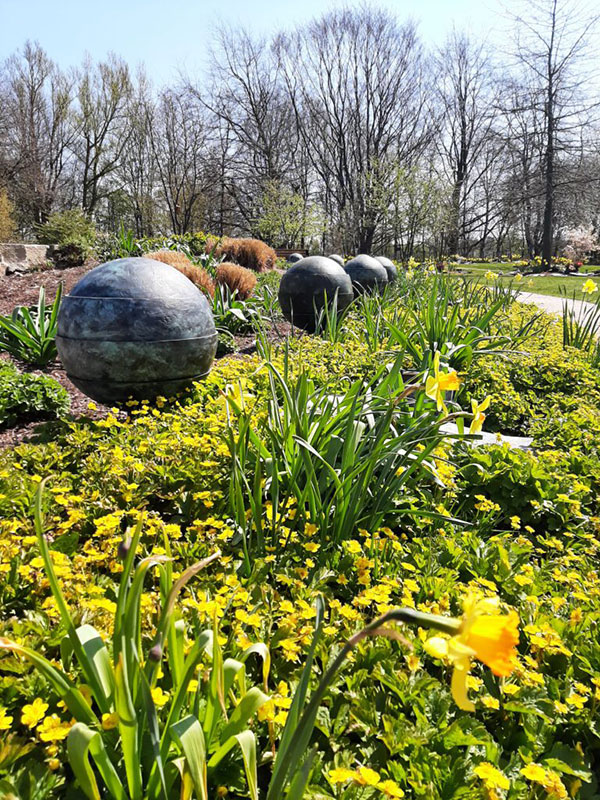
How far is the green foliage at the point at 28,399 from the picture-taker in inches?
156

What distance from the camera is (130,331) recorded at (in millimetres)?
4043

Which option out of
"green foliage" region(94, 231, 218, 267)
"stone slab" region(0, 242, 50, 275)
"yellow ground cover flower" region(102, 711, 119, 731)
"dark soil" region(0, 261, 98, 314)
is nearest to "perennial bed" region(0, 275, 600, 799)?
"yellow ground cover flower" region(102, 711, 119, 731)

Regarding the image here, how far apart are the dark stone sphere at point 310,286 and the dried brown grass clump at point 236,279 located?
75.0 inches

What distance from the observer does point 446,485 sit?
2859mm

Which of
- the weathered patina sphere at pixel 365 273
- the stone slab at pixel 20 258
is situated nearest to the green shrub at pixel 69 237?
the stone slab at pixel 20 258

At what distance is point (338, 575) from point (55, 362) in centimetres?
476

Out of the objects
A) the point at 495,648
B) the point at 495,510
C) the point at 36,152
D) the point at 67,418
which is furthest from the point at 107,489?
the point at 36,152

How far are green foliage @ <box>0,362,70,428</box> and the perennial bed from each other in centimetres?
44

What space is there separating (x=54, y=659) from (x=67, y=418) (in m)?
2.82

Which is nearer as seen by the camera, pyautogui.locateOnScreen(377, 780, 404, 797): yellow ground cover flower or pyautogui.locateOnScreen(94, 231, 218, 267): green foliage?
pyautogui.locateOnScreen(377, 780, 404, 797): yellow ground cover flower

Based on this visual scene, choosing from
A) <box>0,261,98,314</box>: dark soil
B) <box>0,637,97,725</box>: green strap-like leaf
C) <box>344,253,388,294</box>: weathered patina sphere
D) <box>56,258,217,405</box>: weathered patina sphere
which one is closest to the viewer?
<box>0,637,97,725</box>: green strap-like leaf

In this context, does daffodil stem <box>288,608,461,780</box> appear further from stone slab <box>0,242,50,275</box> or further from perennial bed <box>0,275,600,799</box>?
stone slab <box>0,242,50,275</box>

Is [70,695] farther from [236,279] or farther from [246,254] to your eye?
[246,254]

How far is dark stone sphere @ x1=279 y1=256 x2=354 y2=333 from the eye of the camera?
773 cm
